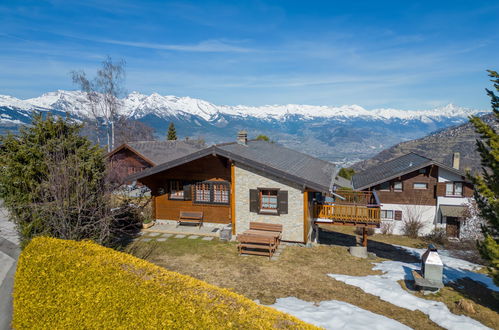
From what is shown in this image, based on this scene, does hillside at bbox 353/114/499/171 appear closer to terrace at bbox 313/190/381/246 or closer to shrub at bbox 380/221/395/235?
shrub at bbox 380/221/395/235

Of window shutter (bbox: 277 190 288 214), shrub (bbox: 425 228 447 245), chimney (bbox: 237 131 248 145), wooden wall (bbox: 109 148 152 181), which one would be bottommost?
shrub (bbox: 425 228 447 245)

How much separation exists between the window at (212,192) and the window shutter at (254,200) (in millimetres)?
2323

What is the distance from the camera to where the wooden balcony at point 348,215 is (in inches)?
661

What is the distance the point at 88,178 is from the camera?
12.3m

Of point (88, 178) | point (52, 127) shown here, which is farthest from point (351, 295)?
point (52, 127)

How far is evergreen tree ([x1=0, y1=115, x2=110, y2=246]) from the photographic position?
10602mm

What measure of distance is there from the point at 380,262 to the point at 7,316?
15604mm

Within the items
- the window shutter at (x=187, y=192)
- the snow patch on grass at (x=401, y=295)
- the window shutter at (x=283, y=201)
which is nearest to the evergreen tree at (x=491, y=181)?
the snow patch on grass at (x=401, y=295)

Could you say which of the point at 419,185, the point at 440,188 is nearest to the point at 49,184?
the point at 419,185

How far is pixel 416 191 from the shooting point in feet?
98.1

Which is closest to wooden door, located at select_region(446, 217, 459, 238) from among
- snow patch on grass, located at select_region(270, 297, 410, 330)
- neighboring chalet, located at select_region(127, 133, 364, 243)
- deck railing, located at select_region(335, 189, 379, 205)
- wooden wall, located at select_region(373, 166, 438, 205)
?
wooden wall, located at select_region(373, 166, 438, 205)

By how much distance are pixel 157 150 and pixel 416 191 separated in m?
28.4

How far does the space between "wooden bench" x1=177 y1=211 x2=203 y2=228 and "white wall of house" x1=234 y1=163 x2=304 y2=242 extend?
298cm

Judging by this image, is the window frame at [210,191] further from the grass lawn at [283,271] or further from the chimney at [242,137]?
the chimney at [242,137]
